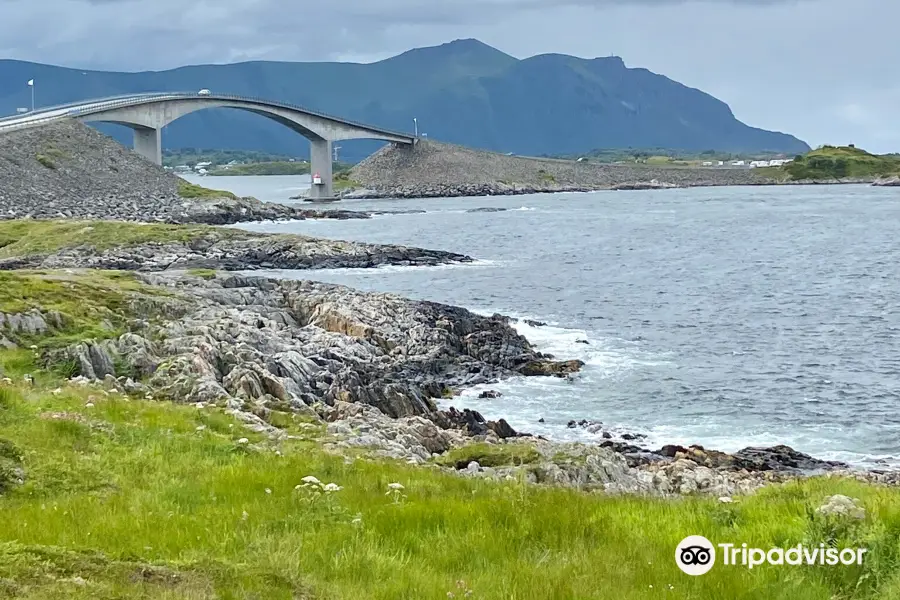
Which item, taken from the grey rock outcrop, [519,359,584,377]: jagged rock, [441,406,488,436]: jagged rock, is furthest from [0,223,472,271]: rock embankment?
[441,406,488,436]: jagged rock

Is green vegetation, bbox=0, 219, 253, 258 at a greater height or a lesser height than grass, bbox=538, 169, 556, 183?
lesser

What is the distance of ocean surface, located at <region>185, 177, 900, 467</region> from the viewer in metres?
27.8

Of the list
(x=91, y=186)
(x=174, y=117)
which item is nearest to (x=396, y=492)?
(x=91, y=186)

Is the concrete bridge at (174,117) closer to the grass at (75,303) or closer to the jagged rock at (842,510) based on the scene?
the grass at (75,303)

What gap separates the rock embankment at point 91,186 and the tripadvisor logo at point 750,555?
245 ft

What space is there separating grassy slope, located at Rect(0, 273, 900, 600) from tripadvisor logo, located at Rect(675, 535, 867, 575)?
9cm

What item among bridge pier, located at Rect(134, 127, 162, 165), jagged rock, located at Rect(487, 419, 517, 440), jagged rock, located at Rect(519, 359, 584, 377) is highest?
bridge pier, located at Rect(134, 127, 162, 165)

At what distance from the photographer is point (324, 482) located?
10.7m

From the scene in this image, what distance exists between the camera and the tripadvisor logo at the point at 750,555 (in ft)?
23.6

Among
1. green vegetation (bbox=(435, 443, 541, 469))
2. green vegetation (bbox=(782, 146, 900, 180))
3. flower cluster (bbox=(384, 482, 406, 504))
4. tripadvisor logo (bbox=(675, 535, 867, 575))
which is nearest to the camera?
tripadvisor logo (bbox=(675, 535, 867, 575))

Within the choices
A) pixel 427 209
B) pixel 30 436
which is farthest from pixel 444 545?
pixel 427 209

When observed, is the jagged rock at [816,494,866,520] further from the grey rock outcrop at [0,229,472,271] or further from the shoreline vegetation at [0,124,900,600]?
the grey rock outcrop at [0,229,472,271]

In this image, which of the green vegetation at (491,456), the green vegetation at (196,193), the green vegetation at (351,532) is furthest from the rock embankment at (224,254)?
the green vegetation at (351,532)

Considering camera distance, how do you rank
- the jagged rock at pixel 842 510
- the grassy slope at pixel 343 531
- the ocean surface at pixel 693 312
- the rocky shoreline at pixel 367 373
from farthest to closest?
the ocean surface at pixel 693 312
the rocky shoreline at pixel 367 373
the jagged rock at pixel 842 510
the grassy slope at pixel 343 531
